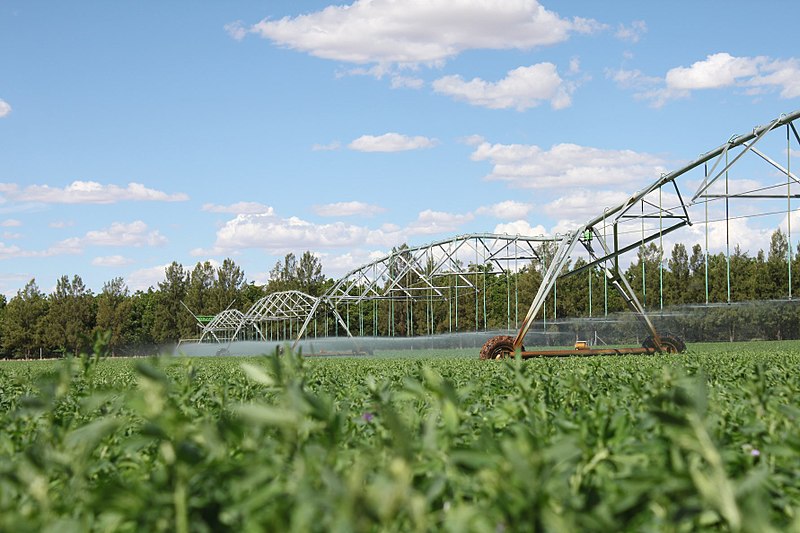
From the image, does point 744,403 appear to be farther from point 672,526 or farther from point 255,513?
point 255,513

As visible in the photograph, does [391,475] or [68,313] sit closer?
[391,475]

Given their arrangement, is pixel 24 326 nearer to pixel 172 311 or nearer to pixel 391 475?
pixel 172 311

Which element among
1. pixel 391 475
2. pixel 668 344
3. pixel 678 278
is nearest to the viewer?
pixel 391 475

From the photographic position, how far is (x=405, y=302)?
2464 inches

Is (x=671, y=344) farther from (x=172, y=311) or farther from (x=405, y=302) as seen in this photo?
(x=172, y=311)

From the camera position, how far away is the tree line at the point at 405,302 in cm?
5166

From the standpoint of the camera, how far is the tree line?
5166cm

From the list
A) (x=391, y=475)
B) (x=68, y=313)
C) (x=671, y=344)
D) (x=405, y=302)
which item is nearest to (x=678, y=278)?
(x=405, y=302)

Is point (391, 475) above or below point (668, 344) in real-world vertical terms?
above

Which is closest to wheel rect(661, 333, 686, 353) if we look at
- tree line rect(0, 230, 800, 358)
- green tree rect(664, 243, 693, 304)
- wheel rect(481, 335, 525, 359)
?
wheel rect(481, 335, 525, 359)

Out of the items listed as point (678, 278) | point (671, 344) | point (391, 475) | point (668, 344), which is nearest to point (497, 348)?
point (668, 344)

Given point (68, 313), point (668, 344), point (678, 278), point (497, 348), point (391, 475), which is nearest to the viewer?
point (391, 475)

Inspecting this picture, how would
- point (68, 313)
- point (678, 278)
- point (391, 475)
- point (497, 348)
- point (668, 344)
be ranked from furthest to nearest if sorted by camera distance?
point (68, 313) < point (678, 278) < point (668, 344) < point (497, 348) < point (391, 475)

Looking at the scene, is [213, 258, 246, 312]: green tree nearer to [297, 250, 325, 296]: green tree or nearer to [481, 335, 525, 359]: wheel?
[297, 250, 325, 296]: green tree
